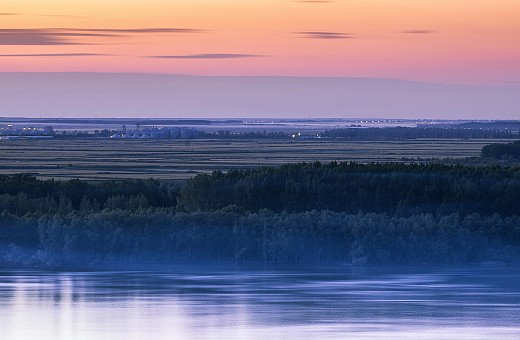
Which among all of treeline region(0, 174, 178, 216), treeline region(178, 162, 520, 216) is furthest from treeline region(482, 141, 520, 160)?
treeline region(178, 162, 520, 216)

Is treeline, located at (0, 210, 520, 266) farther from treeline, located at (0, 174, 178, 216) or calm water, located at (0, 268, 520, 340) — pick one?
treeline, located at (0, 174, 178, 216)

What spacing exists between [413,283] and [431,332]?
6583mm

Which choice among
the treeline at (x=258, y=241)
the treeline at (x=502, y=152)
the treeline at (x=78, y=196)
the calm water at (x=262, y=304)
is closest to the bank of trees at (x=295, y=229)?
the treeline at (x=258, y=241)

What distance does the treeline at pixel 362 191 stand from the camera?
36.1m

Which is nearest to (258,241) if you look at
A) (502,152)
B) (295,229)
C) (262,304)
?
(295,229)

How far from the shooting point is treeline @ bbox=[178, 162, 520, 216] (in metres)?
36.1

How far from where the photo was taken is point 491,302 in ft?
75.4

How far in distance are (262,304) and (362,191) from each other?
14.7 metres

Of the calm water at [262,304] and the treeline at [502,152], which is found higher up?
the treeline at [502,152]

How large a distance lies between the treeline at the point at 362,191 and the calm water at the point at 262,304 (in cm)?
742

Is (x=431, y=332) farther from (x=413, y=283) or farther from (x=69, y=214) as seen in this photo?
(x=69, y=214)

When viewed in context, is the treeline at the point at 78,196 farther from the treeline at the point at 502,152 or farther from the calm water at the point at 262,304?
the treeline at the point at 502,152

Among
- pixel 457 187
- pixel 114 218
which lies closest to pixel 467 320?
pixel 114 218

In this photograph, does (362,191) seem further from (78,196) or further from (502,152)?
(502,152)
